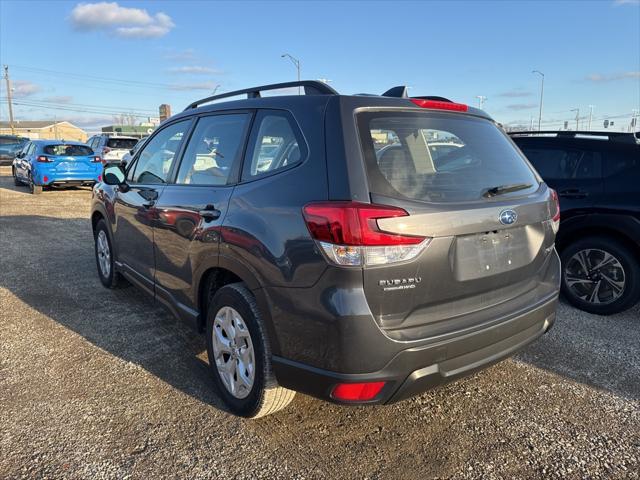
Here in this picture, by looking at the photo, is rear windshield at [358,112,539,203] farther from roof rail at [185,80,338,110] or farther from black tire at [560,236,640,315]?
black tire at [560,236,640,315]

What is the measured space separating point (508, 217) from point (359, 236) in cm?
92

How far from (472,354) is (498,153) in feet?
3.89

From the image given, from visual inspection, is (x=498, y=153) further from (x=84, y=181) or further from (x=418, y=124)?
(x=84, y=181)

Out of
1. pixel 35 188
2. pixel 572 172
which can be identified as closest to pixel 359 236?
pixel 572 172

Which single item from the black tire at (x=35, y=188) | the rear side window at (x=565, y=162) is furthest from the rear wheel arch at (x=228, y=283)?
the black tire at (x=35, y=188)

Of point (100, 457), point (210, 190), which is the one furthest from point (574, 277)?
point (100, 457)

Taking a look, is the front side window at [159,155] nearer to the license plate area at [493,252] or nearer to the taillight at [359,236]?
the taillight at [359,236]

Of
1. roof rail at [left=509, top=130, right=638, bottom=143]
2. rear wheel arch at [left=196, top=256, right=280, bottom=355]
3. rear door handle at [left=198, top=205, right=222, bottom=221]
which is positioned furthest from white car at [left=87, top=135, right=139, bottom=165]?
rear door handle at [left=198, top=205, right=222, bottom=221]

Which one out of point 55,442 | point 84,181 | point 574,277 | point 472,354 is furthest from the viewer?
point 84,181

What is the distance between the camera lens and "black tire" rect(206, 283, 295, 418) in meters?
2.55

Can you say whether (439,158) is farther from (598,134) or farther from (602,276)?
(598,134)

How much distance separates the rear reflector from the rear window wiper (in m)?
1.11

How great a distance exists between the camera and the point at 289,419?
9.34 feet

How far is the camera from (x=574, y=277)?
186 inches
